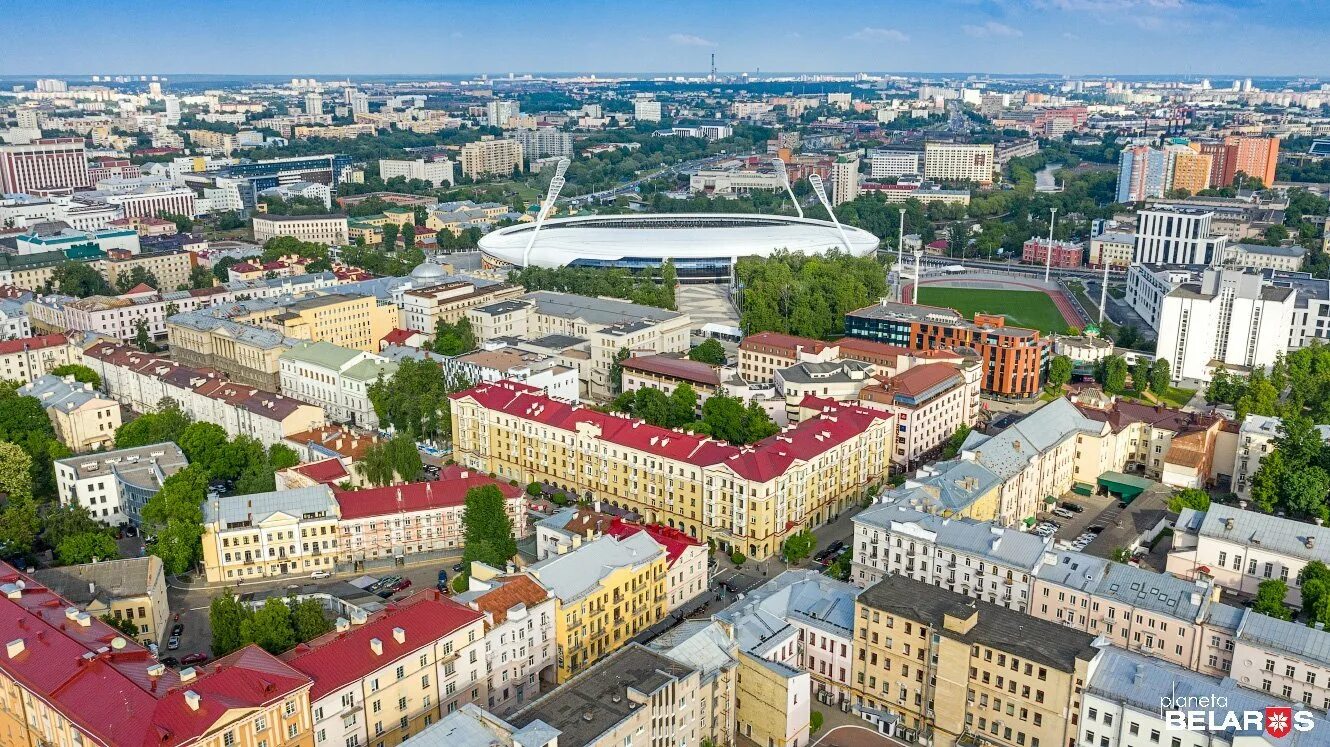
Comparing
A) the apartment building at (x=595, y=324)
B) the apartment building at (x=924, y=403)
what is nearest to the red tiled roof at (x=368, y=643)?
the apartment building at (x=924, y=403)

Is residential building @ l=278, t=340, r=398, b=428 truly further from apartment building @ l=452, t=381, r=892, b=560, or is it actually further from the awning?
the awning

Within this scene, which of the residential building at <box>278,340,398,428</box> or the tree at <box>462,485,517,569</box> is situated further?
the residential building at <box>278,340,398,428</box>

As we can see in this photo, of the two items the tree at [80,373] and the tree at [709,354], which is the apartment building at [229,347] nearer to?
the tree at [80,373]

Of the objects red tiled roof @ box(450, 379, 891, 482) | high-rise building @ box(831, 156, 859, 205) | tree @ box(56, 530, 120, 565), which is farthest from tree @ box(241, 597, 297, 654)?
high-rise building @ box(831, 156, 859, 205)

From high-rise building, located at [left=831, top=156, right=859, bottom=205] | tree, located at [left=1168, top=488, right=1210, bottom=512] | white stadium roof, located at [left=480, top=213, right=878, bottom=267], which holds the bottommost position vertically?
tree, located at [left=1168, top=488, right=1210, bottom=512]

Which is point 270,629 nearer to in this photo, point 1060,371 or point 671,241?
point 1060,371

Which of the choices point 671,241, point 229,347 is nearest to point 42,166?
point 671,241

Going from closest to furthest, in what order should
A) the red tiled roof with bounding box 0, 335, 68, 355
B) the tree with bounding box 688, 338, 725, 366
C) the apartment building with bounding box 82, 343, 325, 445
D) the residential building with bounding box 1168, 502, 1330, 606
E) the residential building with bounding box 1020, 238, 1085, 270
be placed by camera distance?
1. the residential building with bounding box 1168, 502, 1330, 606
2. the apartment building with bounding box 82, 343, 325, 445
3. the red tiled roof with bounding box 0, 335, 68, 355
4. the tree with bounding box 688, 338, 725, 366
5. the residential building with bounding box 1020, 238, 1085, 270

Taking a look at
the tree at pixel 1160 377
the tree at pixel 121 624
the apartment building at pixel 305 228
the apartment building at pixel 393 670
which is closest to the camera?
the apartment building at pixel 393 670
